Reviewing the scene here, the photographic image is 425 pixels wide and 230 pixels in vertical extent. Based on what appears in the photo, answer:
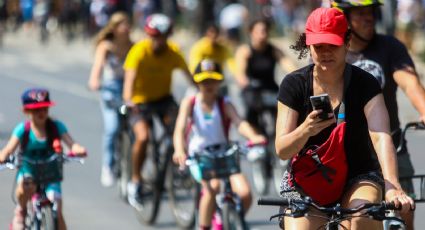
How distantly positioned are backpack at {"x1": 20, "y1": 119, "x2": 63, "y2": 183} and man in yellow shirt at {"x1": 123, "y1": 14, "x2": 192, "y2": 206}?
3.04 metres

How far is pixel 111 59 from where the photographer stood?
14609 mm

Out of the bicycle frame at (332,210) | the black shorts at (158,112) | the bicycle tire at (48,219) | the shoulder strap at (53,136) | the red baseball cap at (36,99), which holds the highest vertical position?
the black shorts at (158,112)

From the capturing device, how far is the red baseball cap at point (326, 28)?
6207 millimetres

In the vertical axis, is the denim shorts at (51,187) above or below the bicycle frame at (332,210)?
above

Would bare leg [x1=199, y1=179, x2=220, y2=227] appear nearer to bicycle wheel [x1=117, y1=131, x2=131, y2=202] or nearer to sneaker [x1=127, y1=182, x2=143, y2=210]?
sneaker [x1=127, y1=182, x2=143, y2=210]

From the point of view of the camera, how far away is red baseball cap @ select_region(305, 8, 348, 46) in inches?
244

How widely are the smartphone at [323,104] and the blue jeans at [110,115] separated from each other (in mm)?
8719

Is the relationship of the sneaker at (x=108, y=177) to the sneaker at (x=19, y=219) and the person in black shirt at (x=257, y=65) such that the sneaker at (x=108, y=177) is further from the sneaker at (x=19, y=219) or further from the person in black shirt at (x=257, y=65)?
the sneaker at (x=19, y=219)

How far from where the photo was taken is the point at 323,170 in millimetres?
6258

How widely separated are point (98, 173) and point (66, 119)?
21.2ft

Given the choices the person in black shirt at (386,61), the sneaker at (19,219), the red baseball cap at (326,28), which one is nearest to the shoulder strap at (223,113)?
the sneaker at (19,219)

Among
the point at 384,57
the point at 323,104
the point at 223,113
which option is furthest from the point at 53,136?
the point at 323,104

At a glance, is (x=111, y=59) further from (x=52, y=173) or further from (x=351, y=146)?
(x=351, y=146)

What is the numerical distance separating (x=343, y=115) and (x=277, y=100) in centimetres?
34
